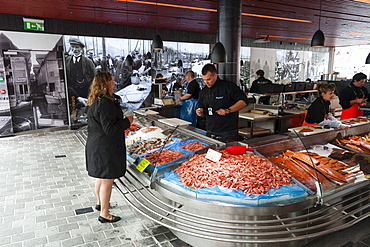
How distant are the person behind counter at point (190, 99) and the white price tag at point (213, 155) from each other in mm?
4168

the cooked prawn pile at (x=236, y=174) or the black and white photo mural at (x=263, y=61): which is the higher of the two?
the black and white photo mural at (x=263, y=61)

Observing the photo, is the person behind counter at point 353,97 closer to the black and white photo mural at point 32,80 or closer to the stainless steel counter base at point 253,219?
the stainless steel counter base at point 253,219

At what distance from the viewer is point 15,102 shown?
8.66 m

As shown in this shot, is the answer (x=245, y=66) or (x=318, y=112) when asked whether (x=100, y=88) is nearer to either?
(x=318, y=112)

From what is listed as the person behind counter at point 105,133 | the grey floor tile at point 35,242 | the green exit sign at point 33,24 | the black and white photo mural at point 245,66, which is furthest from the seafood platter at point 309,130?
the black and white photo mural at point 245,66

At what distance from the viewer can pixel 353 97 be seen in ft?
19.4

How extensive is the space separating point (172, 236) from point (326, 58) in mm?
20859

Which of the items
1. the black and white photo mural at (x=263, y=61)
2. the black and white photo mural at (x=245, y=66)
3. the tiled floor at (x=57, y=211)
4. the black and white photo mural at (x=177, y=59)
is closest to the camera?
the tiled floor at (x=57, y=211)

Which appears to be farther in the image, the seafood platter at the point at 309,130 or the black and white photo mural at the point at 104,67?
the black and white photo mural at the point at 104,67

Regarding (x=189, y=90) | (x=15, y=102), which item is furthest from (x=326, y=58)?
(x=15, y=102)

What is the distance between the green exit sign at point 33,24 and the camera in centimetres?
848

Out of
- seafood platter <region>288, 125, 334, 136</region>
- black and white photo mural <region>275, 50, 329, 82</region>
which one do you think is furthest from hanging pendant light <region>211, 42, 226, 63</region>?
black and white photo mural <region>275, 50, 329, 82</region>

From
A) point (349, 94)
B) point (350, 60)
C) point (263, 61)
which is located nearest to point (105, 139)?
point (349, 94)

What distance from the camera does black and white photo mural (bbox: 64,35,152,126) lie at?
31.3ft
